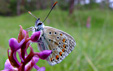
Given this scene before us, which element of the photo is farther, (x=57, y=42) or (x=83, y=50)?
(x=83, y=50)

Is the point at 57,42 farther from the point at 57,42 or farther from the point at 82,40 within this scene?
the point at 82,40

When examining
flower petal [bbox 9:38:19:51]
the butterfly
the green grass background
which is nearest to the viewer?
flower petal [bbox 9:38:19:51]

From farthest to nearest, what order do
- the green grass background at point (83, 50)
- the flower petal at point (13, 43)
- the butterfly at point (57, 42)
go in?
the green grass background at point (83, 50)
the butterfly at point (57, 42)
the flower petal at point (13, 43)

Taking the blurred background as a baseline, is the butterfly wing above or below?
below

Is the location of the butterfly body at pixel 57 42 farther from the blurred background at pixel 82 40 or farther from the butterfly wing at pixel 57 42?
the blurred background at pixel 82 40

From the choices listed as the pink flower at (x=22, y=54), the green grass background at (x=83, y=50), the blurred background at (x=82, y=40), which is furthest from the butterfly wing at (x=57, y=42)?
the green grass background at (x=83, y=50)

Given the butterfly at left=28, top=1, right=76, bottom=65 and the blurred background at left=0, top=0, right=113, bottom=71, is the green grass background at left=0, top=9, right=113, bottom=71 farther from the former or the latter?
the butterfly at left=28, top=1, right=76, bottom=65

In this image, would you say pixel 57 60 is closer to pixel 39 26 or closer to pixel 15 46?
pixel 39 26

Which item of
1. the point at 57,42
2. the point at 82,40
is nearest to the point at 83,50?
the point at 82,40

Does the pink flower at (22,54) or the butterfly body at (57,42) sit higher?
the butterfly body at (57,42)

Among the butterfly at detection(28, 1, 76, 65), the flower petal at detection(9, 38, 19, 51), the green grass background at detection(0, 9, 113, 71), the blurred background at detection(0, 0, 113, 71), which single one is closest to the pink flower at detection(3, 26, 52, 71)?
the flower petal at detection(9, 38, 19, 51)
